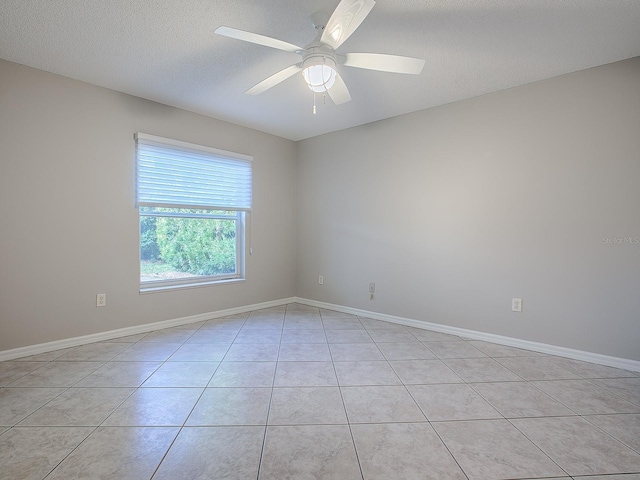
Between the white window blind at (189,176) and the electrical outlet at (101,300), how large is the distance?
3.05ft

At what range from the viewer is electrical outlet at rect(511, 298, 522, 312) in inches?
112

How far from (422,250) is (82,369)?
10.4 ft

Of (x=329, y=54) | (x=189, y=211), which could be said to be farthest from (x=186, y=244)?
(x=329, y=54)

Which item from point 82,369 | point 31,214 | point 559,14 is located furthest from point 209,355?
point 559,14

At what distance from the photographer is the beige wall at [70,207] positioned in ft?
8.14

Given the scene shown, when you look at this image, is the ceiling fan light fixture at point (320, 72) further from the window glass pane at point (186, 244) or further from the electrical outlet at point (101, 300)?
the electrical outlet at point (101, 300)

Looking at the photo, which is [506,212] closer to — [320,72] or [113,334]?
[320,72]

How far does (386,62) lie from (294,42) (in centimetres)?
76

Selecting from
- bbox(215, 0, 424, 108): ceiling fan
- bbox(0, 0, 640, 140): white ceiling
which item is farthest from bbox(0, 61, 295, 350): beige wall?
bbox(215, 0, 424, 108): ceiling fan

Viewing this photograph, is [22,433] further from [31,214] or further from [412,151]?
[412,151]

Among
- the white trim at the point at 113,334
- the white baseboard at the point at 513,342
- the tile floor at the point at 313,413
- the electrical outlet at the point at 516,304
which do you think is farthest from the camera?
the electrical outlet at the point at 516,304

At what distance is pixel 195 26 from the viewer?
2.05 m

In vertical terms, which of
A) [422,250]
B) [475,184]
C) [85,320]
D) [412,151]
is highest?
[412,151]

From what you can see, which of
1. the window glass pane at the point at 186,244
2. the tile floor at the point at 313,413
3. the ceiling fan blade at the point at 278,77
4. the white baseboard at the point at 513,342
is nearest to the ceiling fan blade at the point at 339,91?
the ceiling fan blade at the point at 278,77
